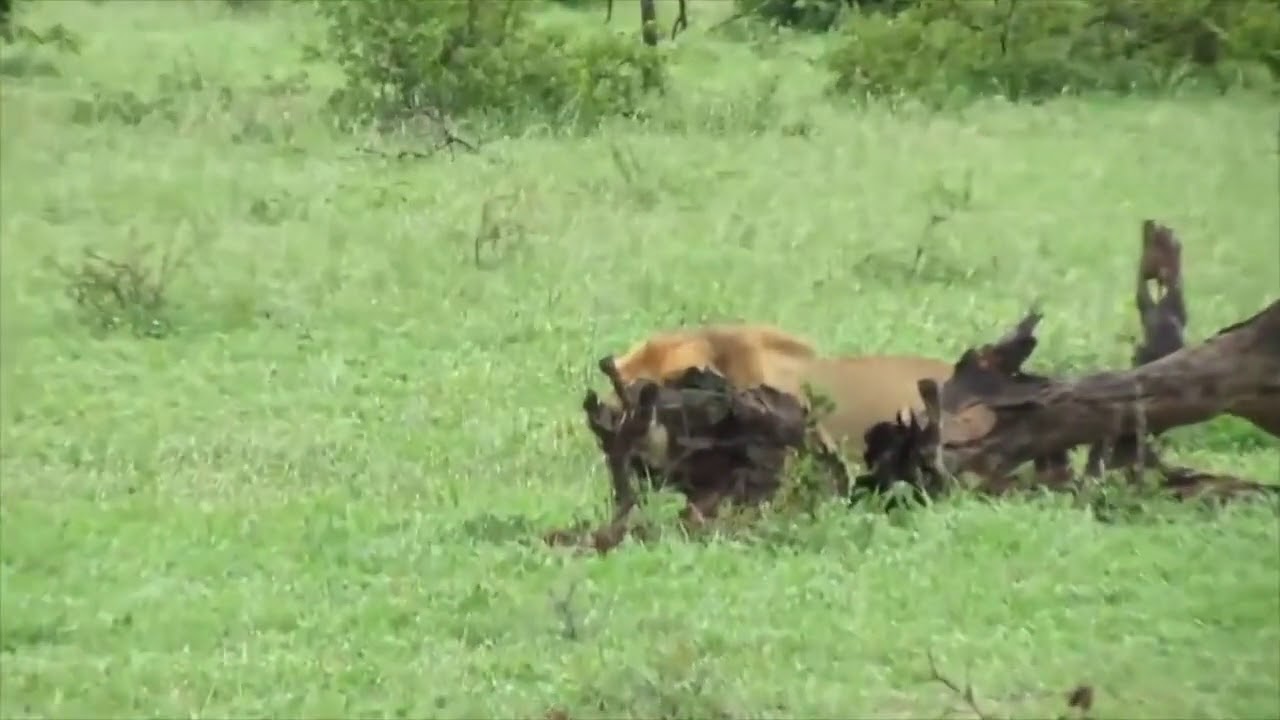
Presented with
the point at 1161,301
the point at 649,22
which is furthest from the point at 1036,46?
the point at 1161,301

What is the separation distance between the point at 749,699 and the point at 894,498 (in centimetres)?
43

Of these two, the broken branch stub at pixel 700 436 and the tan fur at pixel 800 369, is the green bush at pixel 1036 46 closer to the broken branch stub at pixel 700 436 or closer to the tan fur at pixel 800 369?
the tan fur at pixel 800 369


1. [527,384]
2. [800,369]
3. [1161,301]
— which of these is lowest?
[527,384]

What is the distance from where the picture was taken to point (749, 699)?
2.02 metres

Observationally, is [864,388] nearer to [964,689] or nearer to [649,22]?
[964,689]

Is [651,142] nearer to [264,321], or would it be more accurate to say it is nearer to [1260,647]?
[264,321]

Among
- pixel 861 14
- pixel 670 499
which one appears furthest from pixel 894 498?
pixel 861 14

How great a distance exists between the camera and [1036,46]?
3.73 m

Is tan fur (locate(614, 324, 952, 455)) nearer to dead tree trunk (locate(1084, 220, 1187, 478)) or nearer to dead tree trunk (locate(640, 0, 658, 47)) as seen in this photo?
dead tree trunk (locate(1084, 220, 1187, 478))

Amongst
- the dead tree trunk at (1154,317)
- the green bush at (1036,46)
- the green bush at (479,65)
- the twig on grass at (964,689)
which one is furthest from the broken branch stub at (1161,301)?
the green bush at (479,65)

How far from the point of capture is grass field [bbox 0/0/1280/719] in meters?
2.06

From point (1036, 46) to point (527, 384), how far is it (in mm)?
1366

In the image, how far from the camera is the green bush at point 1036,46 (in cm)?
347

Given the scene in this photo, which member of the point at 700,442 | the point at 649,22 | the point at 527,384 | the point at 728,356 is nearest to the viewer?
the point at 700,442
